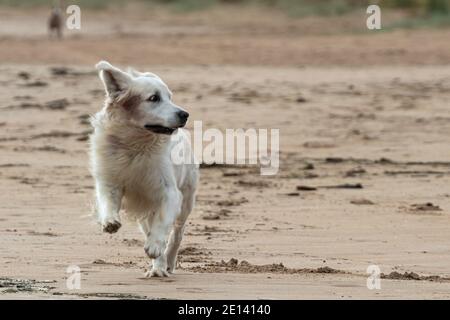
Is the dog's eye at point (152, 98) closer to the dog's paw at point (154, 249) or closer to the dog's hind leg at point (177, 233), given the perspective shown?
the dog's paw at point (154, 249)

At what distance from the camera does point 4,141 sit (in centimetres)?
1780

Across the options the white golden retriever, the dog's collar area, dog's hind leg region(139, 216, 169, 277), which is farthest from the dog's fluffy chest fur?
dog's hind leg region(139, 216, 169, 277)

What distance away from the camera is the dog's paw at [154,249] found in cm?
1014

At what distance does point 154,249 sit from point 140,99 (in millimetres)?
1137

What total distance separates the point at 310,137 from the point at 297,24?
81.1 ft

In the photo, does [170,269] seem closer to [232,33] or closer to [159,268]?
[159,268]

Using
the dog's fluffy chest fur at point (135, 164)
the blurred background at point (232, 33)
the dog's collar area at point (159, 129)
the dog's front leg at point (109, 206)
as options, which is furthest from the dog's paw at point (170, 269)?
the blurred background at point (232, 33)

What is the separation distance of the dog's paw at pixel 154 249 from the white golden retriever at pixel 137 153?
130 mm

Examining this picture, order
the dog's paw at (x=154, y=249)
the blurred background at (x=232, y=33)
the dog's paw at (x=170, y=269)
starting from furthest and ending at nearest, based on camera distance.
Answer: the blurred background at (x=232, y=33), the dog's paw at (x=170, y=269), the dog's paw at (x=154, y=249)

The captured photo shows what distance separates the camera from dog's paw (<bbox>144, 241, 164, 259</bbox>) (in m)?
10.1

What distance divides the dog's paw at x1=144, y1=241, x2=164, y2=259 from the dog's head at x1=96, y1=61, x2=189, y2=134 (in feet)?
2.74

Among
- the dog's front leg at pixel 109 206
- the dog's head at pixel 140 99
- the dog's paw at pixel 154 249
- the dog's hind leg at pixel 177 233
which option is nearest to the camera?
the dog's paw at pixel 154 249

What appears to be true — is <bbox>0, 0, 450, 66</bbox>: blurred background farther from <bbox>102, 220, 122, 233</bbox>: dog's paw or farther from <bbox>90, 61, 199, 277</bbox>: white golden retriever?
<bbox>102, 220, 122, 233</bbox>: dog's paw

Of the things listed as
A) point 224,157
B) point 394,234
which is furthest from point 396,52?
point 394,234
